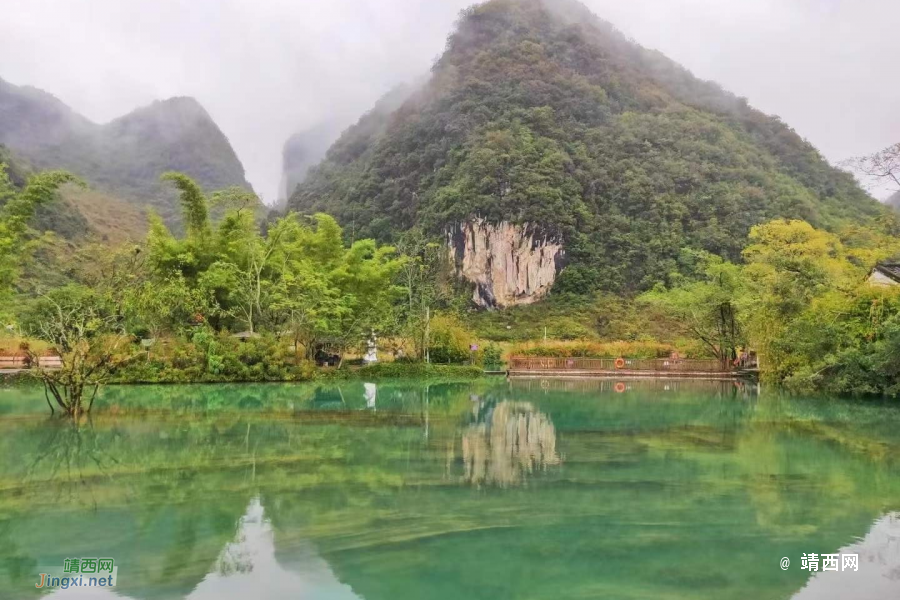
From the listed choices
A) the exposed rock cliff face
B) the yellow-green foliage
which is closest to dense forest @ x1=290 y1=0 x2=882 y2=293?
the exposed rock cliff face

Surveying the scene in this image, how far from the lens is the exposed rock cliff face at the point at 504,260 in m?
52.5

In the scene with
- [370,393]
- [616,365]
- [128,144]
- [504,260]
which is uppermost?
[128,144]

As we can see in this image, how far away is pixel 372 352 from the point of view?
25375 millimetres

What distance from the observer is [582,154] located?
57.8 m

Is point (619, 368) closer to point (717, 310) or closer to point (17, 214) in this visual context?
point (717, 310)

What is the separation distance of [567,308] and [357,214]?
22.4 metres

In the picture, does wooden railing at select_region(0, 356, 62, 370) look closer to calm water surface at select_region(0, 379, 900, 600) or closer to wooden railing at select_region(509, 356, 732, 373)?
calm water surface at select_region(0, 379, 900, 600)

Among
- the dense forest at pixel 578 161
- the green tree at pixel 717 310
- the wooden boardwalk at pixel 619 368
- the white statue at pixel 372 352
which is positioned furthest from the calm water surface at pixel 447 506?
the dense forest at pixel 578 161

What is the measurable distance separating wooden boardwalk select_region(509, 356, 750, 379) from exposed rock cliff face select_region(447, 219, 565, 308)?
90.1 ft

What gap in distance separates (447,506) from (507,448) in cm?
307

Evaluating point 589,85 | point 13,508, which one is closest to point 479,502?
point 13,508

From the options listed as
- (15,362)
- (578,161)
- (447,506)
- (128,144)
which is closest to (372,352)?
(15,362)

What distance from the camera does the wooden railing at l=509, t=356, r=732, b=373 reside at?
2453cm

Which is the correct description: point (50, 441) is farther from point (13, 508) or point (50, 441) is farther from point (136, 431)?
point (13, 508)
